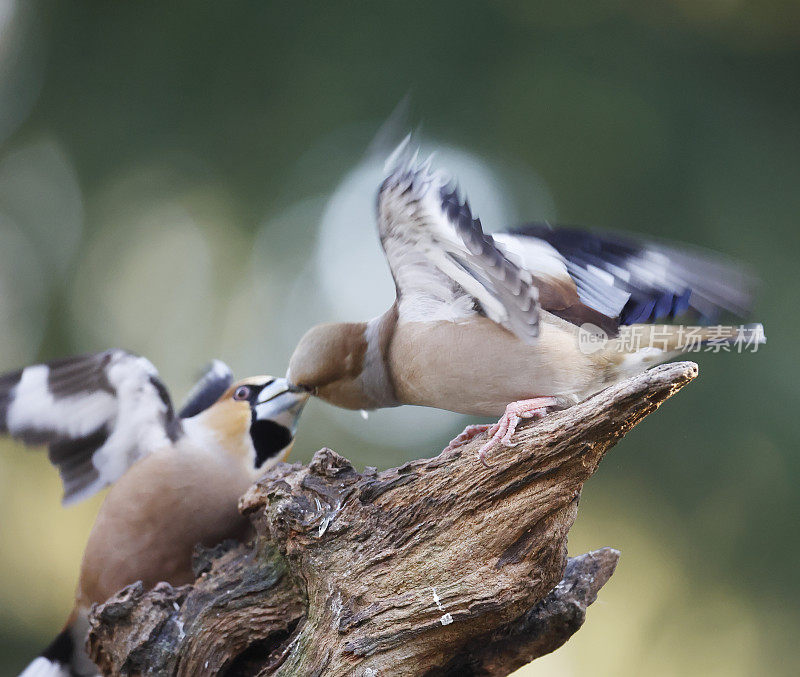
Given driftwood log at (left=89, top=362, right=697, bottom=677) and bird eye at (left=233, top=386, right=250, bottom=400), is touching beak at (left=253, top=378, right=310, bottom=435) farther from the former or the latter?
driftwood log at (left=89, top=362, right=697, bottom=677)

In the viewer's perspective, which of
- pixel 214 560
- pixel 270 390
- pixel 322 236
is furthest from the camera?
pixel 322 236

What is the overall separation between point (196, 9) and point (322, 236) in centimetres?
165

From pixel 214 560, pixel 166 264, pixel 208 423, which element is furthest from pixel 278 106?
pixel 214 560

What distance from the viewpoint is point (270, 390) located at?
8.15 ft

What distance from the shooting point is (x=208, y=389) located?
3.08 meters

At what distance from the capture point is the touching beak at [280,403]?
2452 millimetres

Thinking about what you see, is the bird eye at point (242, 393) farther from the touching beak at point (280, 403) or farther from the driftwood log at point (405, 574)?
the driftwood log at point (405, 574)

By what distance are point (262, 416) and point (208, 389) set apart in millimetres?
669

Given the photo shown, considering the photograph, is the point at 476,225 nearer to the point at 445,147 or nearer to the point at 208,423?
the point at 208,423

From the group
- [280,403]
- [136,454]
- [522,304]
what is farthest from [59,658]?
[522,304]

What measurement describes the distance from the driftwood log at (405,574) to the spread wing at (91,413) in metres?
0.60

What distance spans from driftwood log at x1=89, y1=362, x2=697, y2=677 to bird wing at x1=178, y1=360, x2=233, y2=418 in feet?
3.13

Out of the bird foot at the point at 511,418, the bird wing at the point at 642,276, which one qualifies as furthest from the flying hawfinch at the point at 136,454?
the bird wing at the point at 642,276

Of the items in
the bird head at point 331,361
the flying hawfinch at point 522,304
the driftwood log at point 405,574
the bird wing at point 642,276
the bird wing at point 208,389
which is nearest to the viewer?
the driftwood log at point 405,574
